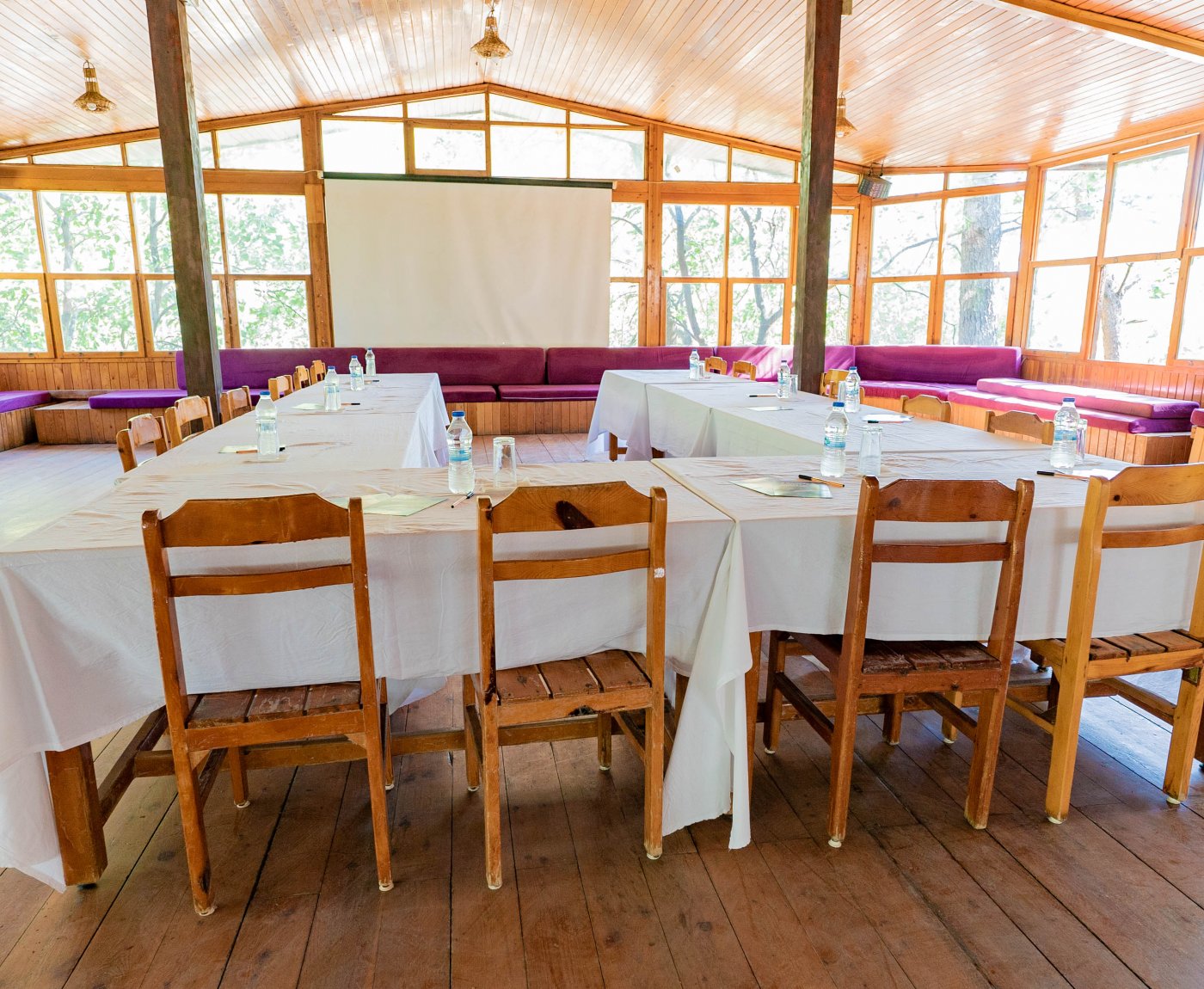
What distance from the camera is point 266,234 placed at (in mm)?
8500

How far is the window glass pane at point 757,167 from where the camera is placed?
9023mm

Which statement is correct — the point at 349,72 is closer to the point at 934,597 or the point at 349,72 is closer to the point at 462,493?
the point at 462,493

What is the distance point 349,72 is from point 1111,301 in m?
7.27

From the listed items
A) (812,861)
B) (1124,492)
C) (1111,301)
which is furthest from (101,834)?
(1111,301)

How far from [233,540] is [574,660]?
0.79 m

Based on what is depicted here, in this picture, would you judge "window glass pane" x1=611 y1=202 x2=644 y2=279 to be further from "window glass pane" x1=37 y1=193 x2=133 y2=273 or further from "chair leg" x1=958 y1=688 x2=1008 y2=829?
"chair leg" x1=958 y1=688 x2=1008 y2=829

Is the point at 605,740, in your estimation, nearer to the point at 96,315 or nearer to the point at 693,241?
the point at 693,241

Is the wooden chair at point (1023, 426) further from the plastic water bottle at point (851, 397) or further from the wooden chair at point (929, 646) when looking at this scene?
the wooden chair at point (929, 646)

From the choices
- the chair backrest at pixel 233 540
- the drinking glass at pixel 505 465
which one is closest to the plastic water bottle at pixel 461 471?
the drinking glass at pixel 505 465

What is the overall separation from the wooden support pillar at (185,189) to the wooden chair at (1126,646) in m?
4.92

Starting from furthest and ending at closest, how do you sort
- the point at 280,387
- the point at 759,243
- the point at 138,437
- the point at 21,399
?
1. the point at 759,243
2. the point at 21,399
3. the point at 280,387
4. the point at 138,437

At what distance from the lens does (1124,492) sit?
186 centimetres

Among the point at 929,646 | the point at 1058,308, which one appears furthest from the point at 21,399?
the point at 1058,308

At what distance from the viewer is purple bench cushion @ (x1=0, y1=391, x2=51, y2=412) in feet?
24.1
